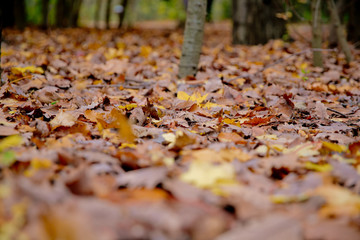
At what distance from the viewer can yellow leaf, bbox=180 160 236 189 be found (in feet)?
3.49

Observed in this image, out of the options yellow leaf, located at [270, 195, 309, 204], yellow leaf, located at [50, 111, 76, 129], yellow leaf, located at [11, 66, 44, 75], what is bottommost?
yellow leaf, located at [50, 111, 76, 129]

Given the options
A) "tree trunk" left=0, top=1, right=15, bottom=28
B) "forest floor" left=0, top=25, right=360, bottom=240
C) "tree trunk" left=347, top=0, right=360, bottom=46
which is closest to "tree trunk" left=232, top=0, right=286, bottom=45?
"tree trunk" left=347, top=0, right=360, bottom=46

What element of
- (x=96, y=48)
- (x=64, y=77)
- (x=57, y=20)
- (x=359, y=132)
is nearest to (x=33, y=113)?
(x=64, y=77)

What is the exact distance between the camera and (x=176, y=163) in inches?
53.8

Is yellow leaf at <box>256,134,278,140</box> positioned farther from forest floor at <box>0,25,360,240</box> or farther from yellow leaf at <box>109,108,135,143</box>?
yellow leaf at <box>109,108,135,143</box>

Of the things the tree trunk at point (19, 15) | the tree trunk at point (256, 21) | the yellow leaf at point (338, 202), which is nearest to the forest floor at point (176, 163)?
the yellow leaf at point (338, 202)

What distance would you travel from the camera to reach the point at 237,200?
974 millimetres

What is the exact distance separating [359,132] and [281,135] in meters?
0.55

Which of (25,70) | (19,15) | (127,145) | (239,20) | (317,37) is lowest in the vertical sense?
(127,145)

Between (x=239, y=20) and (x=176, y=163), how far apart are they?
5623 mm

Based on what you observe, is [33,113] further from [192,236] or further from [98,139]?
[192,236]

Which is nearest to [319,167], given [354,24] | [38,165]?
[38,165]

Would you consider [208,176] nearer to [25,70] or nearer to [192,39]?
[192,39]

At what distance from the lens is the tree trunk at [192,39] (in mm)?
3352
